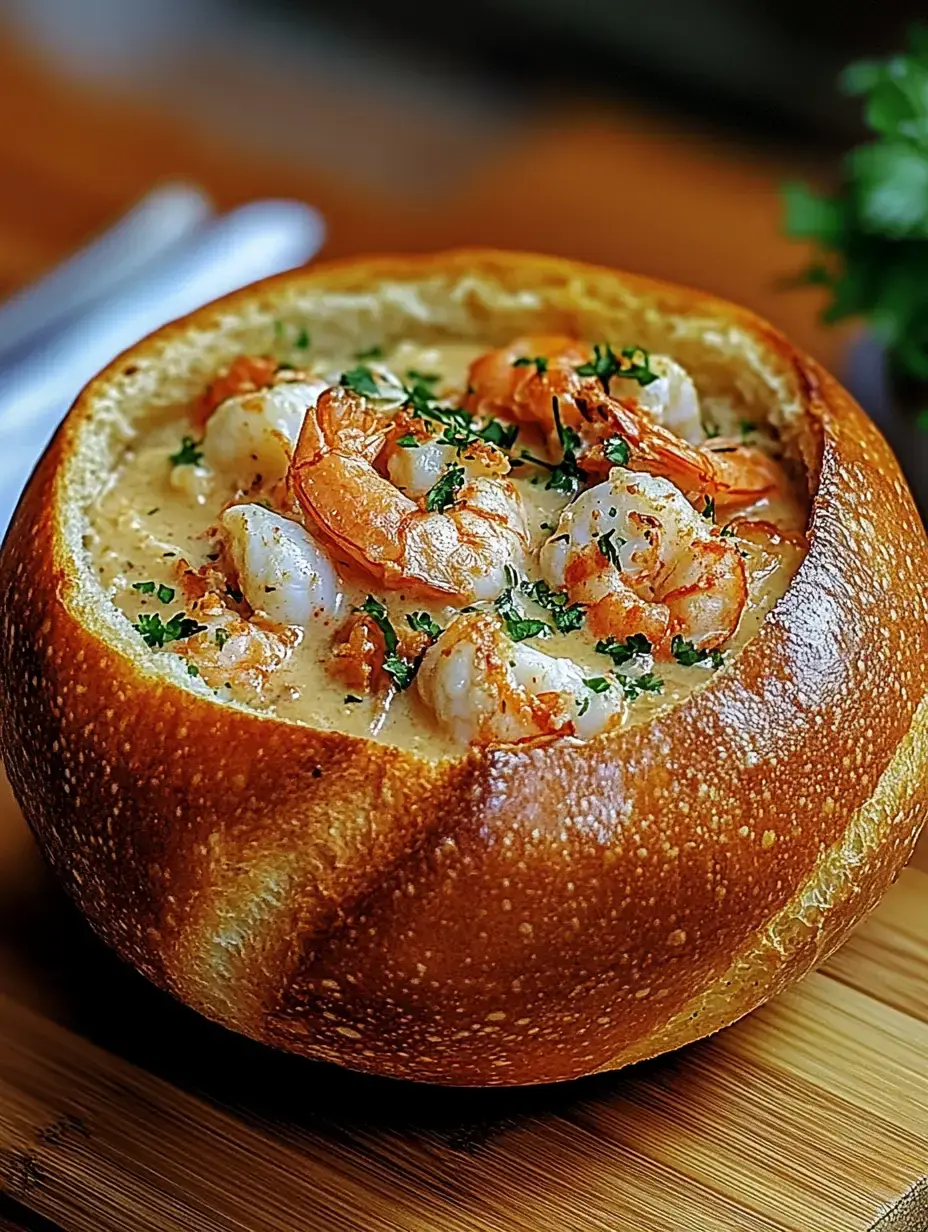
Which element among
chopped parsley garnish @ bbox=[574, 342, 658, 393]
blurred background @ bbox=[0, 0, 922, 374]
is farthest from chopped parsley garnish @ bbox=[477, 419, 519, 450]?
blurred background @ bbox=[0, 0, 922, 374]

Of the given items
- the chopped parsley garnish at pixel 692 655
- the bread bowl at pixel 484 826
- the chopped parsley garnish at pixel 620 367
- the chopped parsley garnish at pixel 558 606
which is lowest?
the bread bowl at pixel 484 826

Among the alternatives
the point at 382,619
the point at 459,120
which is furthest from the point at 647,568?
the point at 459,120

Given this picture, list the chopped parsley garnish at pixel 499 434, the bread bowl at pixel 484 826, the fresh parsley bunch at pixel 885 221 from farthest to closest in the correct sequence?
the fresh parsley bunch at pixel 885 221 < the chopped parsley garnish at pixel 499 434 < the bread bowl at pixel 484 826

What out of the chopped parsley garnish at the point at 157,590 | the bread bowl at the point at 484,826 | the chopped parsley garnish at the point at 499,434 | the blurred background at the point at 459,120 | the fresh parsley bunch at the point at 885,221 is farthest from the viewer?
the blurred background at the point at 459,120

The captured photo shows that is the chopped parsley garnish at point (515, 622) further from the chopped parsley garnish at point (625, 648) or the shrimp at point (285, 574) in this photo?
the shrimp at point (285, 574)

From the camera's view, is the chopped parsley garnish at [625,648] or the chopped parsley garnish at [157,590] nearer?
the chopped parsley garnish at [625,648]

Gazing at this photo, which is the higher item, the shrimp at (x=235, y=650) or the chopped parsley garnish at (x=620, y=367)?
the chopped parsley garnish at (x=620, y=367)

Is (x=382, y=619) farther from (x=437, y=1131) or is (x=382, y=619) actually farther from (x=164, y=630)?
(x=437, y=1131)

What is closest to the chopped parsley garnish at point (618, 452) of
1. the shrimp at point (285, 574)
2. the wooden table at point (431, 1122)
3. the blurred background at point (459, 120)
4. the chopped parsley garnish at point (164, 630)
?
the shrimp at point (285, 574)
